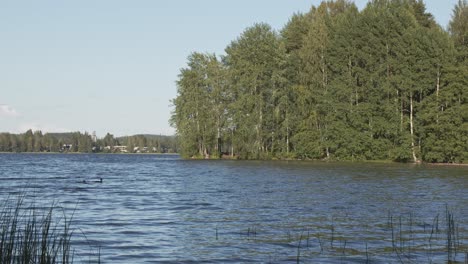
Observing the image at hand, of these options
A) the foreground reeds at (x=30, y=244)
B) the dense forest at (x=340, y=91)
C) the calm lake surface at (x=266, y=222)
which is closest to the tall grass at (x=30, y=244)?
the foreground reeds at (x=30, y=244)

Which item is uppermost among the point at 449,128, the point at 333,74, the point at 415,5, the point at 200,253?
the point at 415,5

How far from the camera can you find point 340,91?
75875mm

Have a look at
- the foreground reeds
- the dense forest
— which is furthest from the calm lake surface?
the dense forest

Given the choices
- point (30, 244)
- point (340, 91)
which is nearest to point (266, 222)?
point (30, 244)

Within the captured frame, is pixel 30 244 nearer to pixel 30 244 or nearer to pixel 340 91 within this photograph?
pixel 30 244

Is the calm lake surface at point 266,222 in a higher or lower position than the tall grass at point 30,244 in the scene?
lower

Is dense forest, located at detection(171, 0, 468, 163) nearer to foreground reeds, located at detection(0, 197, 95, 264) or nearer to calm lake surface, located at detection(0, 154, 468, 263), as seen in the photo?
calm lake surface, located at detection(0, 154, 468, 263)

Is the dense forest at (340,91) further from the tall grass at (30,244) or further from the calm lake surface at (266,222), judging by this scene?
the tall grass at (30,244)

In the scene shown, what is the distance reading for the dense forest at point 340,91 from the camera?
6806cm

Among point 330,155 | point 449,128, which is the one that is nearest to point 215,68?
point 330,155

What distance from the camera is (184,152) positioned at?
3809 inches

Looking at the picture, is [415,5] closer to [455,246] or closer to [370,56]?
[370,56]

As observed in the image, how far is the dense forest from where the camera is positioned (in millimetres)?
68062

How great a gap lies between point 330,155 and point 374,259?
66.6 metres
